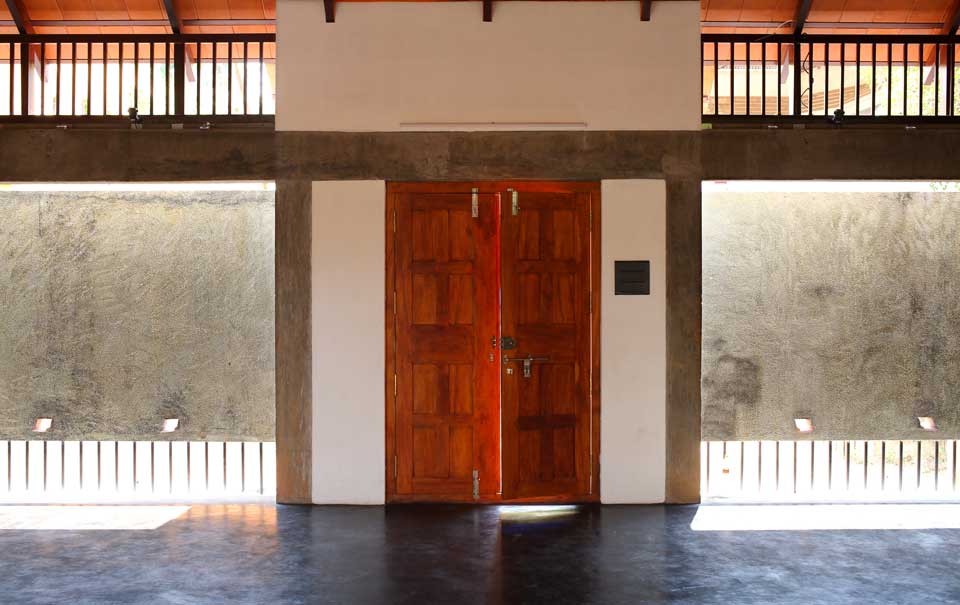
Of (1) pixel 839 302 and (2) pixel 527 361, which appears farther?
(1) pixel 839 302

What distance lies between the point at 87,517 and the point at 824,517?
199 inches

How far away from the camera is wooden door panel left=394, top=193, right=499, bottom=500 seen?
232 inches

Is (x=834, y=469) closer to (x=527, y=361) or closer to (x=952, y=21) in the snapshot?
(x=527, y=361)

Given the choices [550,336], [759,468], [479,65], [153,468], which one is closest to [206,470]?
[153,468]

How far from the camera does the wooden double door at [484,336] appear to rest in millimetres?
5883

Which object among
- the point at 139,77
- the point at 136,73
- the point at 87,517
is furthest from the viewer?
the point at 139,77

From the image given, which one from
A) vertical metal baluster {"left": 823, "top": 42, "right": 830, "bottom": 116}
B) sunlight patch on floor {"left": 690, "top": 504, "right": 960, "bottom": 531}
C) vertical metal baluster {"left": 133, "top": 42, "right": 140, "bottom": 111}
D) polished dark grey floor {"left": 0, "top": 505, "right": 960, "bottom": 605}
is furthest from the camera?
vertical metal baluster {"left": 133, "top": 42, "right": 140, "bottom": 111}

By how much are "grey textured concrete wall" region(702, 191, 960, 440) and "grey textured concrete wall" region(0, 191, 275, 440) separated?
3454 millimetres

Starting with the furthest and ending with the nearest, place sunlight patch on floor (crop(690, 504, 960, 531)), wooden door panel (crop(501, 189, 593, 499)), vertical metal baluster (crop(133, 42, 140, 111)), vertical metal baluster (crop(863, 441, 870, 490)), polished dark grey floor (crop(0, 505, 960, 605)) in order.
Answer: vertical metal baluster (crop(863, 441, 870, 490)) < vertical metal baluster (crop(133, 42, 140, 111)) < wooden door panel (crop(501, 189, 593, 499)) < sunlight patch on floor (crop(690, 504, 960, 531)) < polished dark grey floor (crop(0, 505, 960, 605))

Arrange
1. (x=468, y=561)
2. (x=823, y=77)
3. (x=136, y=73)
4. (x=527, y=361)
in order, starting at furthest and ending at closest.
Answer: (x=823, y=77) < (x=136, y=73) < (x=527, y=361) < (x=468, y=561)

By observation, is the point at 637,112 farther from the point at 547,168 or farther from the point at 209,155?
the point at 209,155

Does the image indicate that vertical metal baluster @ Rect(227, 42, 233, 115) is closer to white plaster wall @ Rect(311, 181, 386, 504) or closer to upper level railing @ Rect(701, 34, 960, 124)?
white plaster wall @ Rect(311, 181, 386, 504)

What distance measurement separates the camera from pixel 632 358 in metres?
5.93

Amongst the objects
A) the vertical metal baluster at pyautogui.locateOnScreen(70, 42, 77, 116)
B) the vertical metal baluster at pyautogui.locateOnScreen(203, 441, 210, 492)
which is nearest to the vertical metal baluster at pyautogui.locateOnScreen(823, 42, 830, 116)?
the vertical metal baluster at pyautogui.locateOnScreen(203, 441, 210, 492)
